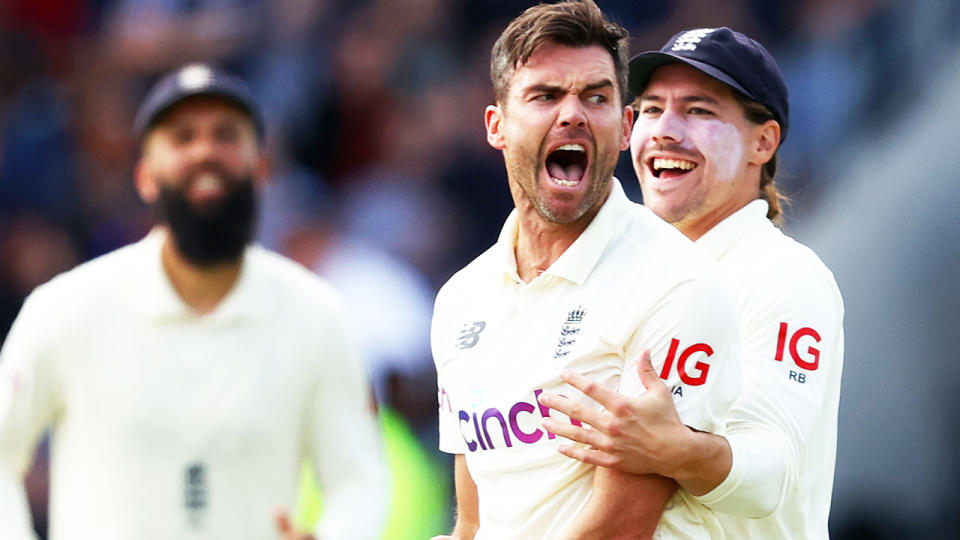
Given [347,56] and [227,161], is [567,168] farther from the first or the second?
[347,56]

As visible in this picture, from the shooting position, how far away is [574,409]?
3.21 metres

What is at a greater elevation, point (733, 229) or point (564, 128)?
point (564, 128)

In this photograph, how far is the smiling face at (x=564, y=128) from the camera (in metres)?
3.55

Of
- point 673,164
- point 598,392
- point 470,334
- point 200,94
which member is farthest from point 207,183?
point 673,164

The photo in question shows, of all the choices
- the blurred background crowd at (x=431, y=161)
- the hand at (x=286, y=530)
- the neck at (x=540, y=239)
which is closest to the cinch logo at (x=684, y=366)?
the neck at (x=540, y=239)

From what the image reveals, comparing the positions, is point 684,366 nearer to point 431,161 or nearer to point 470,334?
point 470,334

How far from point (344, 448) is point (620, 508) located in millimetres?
605

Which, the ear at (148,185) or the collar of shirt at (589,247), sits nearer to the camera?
the ear at (148,185)

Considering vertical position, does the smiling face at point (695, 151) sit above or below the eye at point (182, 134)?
above

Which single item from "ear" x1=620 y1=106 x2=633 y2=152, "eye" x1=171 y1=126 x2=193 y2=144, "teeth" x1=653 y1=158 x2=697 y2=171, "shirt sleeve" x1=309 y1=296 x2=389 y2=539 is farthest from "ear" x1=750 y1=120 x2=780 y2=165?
"eye" x1=171 y1=126 x2=193 y2=144

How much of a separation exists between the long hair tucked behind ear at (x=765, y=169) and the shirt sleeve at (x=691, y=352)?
3.91ft

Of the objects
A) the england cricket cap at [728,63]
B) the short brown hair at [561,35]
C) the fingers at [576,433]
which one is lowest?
the fingers at [576,433]

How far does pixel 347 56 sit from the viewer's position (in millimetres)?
7746

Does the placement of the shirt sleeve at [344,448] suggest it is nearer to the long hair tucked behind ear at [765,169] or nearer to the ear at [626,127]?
the ear at [626,127]
